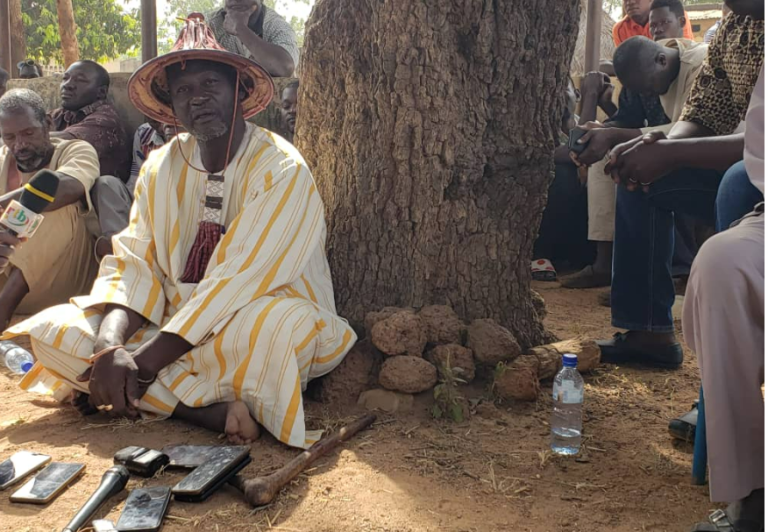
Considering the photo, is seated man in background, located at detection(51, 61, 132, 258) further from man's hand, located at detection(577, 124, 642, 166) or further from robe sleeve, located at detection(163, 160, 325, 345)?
man's hand, located at detection(577, 124, 642, 166)

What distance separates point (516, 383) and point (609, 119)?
3.55 m

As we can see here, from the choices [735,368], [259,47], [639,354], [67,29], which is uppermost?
[67,29]

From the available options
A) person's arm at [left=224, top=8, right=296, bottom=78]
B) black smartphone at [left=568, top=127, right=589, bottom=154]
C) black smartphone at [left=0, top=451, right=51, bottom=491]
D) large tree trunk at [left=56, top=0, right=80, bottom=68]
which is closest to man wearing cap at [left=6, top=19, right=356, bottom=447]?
black smartphone at [left=0, top=451, right=51, bottom=491]

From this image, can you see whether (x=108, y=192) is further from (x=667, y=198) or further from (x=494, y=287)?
(x=667, y=198)

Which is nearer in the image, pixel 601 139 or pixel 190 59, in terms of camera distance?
pixel 190 59

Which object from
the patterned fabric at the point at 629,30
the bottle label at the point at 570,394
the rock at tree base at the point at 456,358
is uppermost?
the patterned fabric at the point at 629,30

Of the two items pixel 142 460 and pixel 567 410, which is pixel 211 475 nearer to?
pixel 142 460

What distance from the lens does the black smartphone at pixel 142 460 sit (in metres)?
2.72

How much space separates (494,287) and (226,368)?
56.7 inches

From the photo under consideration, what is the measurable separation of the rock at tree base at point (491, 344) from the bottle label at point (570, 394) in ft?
1.21

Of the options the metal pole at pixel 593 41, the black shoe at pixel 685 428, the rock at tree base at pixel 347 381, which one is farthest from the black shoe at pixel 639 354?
the metal pole at pixel 593 41

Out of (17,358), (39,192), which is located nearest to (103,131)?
(17,358)

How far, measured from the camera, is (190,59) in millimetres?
3414

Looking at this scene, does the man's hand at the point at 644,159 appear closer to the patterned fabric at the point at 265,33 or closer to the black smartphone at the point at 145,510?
the black smartphone at the point at 145,510
